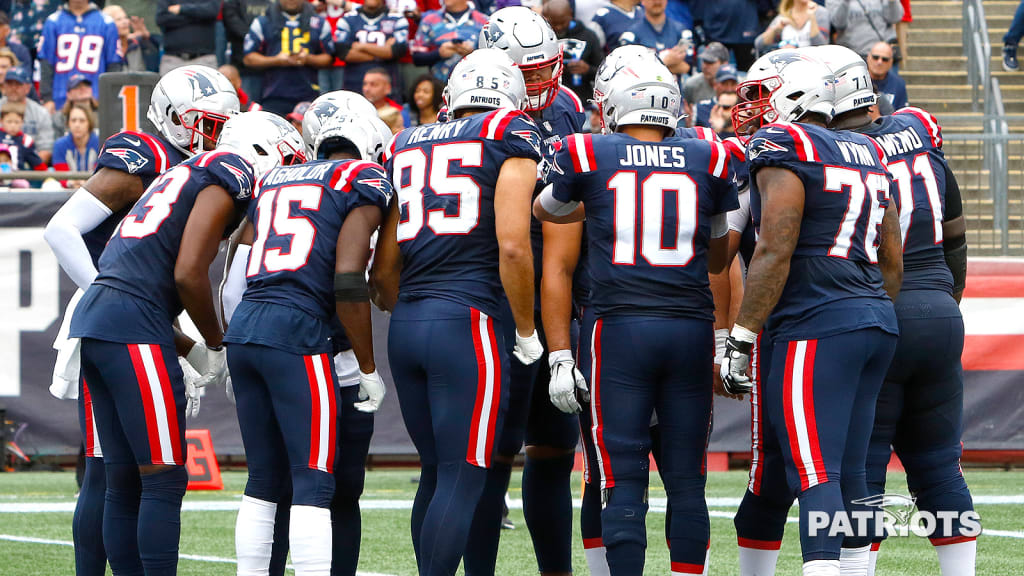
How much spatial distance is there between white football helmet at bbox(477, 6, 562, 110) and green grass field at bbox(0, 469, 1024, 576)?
87.0 inches

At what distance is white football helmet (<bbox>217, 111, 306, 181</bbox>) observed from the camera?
5.20 m

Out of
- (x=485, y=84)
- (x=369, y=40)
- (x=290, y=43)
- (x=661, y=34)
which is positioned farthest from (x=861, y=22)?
(x=485, y=84)

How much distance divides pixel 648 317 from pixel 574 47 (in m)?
6.49

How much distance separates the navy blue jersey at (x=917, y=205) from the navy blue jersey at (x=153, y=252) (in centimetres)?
237

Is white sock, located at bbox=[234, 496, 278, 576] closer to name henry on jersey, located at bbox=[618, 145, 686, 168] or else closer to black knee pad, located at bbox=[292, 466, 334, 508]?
black knee pad, located at bbox=[292, 466, 334, 508]

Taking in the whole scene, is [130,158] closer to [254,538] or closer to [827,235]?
[254,538]

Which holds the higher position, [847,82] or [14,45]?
[14,45]

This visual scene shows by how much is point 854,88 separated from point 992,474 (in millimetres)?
5741

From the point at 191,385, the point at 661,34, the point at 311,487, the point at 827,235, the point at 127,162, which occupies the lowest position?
the point at 311,487

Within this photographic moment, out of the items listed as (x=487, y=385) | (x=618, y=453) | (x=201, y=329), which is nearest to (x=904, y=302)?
(x=618, y=453)

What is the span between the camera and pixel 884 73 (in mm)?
11898

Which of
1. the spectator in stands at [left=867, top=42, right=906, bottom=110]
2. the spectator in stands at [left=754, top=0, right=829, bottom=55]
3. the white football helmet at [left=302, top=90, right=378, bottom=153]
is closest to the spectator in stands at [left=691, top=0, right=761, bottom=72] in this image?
the spectator in stands at [left=754, top=0, right=829, bottom=55]

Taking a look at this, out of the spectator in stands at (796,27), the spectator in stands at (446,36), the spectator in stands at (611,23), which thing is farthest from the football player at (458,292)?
the spectator in stands at (796,27)

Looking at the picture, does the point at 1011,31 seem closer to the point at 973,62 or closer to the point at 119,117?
the point at 973,62
